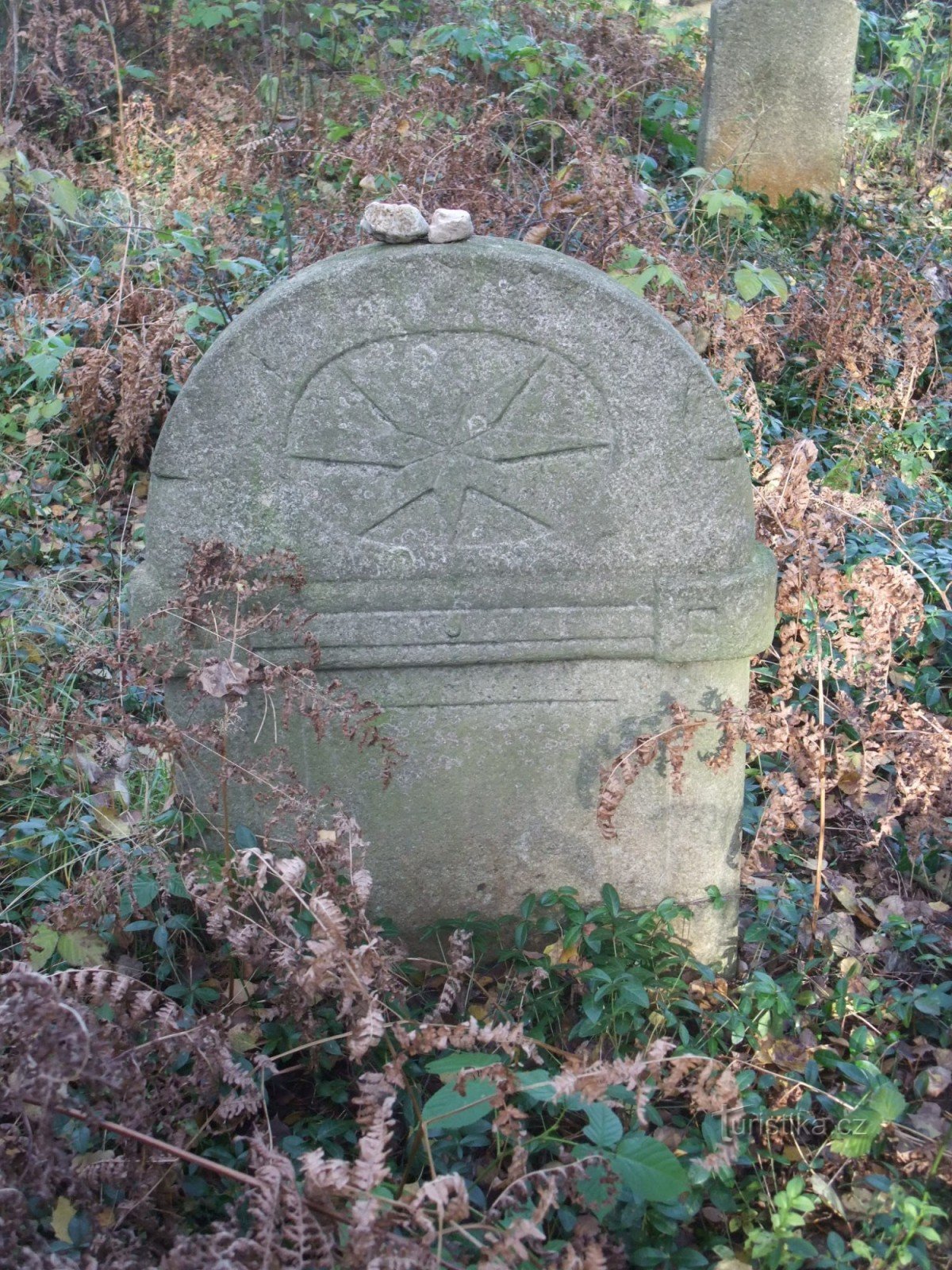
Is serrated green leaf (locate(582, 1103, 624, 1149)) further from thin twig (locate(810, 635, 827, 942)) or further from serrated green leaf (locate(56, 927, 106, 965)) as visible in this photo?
serrated green leaf (locate(56, 927, 106, 965))

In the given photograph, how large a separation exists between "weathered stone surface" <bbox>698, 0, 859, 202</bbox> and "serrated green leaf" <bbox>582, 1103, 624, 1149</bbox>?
5234 millimetres

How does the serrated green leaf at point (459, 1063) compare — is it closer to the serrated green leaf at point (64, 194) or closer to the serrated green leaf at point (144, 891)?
the serrated green leaf at point (144, 891)

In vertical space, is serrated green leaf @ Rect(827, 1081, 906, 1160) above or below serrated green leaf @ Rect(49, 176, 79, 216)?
below

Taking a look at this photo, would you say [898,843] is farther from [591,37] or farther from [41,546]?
[591,37]

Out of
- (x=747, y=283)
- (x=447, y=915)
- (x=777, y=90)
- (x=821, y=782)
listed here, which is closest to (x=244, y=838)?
(x=447, y=915)

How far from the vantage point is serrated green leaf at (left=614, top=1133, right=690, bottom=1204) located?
6.04 ft

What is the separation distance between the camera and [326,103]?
6.11 meters

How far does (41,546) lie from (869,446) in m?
3.07

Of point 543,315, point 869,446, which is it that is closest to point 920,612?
point 543,315

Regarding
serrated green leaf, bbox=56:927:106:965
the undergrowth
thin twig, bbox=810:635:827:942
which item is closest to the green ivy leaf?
the undergrowth

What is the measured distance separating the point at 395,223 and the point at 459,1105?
1.57 m

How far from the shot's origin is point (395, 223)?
2.19 metres

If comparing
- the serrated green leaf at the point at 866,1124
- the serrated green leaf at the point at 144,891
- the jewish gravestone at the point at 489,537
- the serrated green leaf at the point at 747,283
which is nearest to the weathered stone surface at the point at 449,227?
the jewish gravestone at the point at 489,537

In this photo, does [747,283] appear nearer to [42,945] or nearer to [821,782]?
[821,782]
